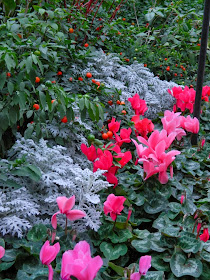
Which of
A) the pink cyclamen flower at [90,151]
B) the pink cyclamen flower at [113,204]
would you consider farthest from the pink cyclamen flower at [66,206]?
the pink cyclamen flower at [90,151]

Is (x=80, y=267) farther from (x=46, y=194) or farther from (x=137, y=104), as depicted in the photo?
(x=137, y=104)

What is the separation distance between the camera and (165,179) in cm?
184

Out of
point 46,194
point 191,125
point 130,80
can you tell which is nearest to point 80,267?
point 46,194

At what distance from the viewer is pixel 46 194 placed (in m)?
1.72

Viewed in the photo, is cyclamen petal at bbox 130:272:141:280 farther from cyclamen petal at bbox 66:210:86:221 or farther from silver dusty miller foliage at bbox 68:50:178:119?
silver dusty miller foliage at bbox 68:50:178:119

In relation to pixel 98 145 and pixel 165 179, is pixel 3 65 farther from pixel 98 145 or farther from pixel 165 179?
pixel 165 179

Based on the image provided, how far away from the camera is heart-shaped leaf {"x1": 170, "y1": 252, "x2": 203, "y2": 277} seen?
1289mm

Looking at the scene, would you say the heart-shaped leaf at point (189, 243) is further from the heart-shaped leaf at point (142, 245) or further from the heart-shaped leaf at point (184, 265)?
the heart-shaped leaf at point (142, 245)

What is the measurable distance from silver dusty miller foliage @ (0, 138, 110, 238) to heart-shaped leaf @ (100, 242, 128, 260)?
0.08 meters

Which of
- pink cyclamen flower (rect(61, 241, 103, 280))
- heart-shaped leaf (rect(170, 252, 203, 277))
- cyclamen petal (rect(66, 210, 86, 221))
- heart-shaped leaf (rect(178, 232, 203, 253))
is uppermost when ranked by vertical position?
pink cyclamen flower (rect(61, 241, 103, 280))

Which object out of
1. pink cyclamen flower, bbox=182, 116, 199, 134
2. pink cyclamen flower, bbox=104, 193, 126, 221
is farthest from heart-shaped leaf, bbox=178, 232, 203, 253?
pink cyclamen flower, bbox=182, 116, 199, 134

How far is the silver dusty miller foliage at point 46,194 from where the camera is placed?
1.47 m

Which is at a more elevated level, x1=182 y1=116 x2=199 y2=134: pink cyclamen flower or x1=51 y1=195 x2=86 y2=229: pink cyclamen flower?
x1=51 y1=195 x2=86 y2=229: pink cyclamen flower

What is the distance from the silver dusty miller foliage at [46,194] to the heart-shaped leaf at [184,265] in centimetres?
35
